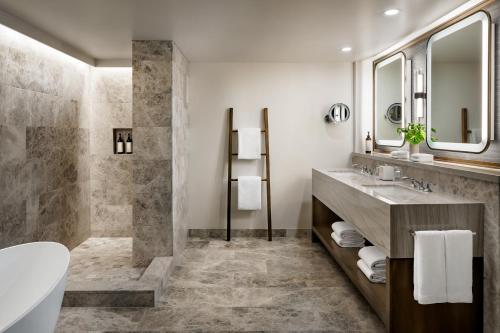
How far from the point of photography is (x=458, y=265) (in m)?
2.41

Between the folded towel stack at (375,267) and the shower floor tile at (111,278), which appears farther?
the shower floor tile at (111,278)

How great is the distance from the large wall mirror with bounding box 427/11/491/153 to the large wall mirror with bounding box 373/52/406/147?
610 millimetres

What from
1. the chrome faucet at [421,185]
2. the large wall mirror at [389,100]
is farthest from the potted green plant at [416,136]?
the large wall mirror at [389,100]

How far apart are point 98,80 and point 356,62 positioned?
316 cm

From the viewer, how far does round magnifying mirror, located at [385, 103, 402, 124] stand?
4398mm

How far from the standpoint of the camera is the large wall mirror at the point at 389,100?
4332 mm

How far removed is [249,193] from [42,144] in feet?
7.49

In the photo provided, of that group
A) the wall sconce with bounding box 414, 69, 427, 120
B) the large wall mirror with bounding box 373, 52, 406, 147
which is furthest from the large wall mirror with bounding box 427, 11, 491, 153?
the large wall mirror with bounding box 373, 52, 406, 147

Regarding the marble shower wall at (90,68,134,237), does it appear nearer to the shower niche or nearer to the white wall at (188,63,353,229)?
the shower niche

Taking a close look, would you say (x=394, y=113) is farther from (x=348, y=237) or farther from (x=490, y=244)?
(x=490, y=244)

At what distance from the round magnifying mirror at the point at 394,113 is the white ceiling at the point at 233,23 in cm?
63

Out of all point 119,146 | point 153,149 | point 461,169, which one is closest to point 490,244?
point 461,169

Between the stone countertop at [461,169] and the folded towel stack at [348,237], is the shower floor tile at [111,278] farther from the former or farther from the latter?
the stone countertop at [461,169]

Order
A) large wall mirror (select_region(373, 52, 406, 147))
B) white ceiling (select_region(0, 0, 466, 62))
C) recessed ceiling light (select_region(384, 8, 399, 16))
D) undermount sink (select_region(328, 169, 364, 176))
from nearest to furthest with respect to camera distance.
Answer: white ceiling (select_region(0, 0, 466, 62)) → recessed ceiling light (select_region(384, 8, 399, 16)) → large wall mirror (select_region(373, 52, 406, 147)) → undermount sink (select_region(328, 169, 364, 176))
